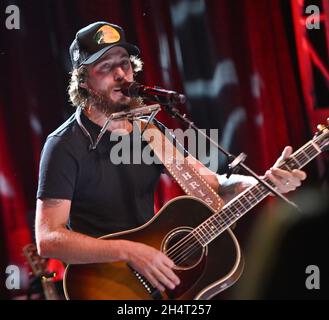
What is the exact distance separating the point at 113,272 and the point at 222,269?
1.57ft

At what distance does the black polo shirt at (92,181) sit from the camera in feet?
7.75

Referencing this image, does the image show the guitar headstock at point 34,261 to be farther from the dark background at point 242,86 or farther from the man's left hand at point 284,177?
the man's left hand at point 284,177

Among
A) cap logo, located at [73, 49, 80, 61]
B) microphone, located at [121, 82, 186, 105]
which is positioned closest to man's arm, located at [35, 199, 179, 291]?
microphone, located at [121, 82, 186, 105]

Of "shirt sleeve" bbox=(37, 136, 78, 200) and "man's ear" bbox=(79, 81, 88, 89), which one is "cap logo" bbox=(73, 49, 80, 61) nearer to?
"man's ear" bbox=(79, 81, 88, 89)

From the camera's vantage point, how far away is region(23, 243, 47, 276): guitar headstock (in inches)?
118

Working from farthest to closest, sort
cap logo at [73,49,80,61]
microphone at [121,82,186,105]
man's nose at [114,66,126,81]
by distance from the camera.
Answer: cap logo at [73,49,80,61] < man's nose at [114,66,126,81] < microphone at [121,82,186,105]

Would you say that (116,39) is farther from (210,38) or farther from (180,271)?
(180,271)

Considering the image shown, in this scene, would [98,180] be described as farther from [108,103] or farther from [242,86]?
[242,86]

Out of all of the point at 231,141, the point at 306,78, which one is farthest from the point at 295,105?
the point at 231,141

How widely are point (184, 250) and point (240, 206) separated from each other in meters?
0.32

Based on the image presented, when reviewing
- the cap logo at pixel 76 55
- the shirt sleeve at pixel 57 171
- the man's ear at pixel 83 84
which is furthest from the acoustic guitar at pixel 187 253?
the cap logo at pixel 76 55

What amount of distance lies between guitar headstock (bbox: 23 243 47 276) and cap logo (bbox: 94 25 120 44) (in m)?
1.30

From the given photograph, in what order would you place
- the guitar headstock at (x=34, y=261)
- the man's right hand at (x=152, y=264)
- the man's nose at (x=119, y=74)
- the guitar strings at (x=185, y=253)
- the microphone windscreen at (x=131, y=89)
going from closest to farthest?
the microphone windscreen at (x=131, y=89) < the man's right hand at (x=152, y=264) < the guitar strings at (x=185, y=253) < the man's nose at (x=119, y=74) < the guitar headstock at (x=34, y=261)

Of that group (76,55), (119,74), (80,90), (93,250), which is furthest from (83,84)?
(93,250)
